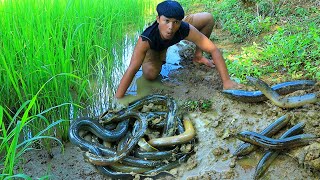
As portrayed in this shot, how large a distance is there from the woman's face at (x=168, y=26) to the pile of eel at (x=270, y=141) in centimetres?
142

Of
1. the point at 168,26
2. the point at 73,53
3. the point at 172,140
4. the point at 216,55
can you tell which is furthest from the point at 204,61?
the point at 172,140

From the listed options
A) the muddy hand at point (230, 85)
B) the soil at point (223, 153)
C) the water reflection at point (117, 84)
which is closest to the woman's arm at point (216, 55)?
the muddy hand at point (230, 85)

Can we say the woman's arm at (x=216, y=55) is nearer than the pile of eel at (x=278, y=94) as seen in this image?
No

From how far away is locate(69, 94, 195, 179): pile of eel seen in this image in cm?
284

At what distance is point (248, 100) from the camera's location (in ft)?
11.1

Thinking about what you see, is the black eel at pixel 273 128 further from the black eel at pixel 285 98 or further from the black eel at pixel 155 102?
the black eel at pixel 155 102

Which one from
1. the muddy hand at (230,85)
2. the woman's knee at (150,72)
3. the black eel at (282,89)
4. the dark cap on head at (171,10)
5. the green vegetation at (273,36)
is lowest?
the woman's knee at (150,72)

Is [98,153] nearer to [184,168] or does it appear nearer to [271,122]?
[184,168]

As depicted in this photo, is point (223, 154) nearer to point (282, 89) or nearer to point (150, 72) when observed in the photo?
point (282, 89)

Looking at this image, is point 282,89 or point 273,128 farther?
point 282,89

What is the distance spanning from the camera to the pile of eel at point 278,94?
299cm

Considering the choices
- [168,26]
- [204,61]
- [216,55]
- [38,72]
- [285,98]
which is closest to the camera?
[38,72]

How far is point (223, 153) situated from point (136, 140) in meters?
0.78

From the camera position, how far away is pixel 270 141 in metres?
2.58
